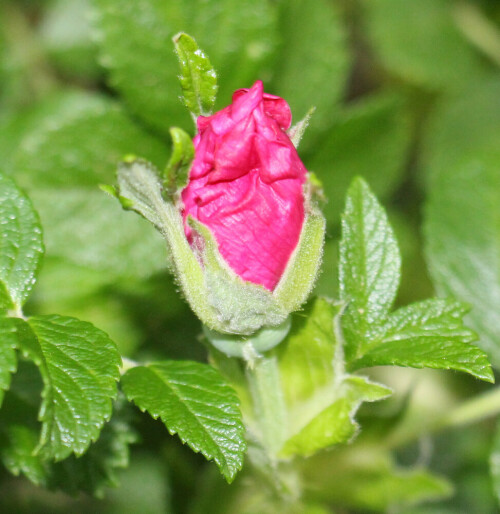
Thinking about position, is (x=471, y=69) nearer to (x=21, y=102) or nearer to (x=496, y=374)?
(x=496, y=374)

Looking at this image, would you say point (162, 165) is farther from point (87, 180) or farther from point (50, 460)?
point (50, 460)

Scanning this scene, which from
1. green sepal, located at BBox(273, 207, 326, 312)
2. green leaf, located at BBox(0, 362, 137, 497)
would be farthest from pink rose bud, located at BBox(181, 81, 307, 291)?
green leaf, located at BBox(0, 362, 137, 497)

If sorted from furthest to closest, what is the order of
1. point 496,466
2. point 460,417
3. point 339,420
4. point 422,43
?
point 422,43 → point 460,417 → point 496,466 → point 339,420

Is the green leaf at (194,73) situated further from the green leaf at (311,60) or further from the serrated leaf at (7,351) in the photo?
the green leaf at (311,60)

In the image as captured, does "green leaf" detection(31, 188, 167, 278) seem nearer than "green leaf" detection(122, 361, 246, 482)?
No

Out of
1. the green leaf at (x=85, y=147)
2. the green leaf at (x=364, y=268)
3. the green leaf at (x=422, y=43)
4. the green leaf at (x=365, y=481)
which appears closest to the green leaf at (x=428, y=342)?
the green leaf at (x=364, y=268)

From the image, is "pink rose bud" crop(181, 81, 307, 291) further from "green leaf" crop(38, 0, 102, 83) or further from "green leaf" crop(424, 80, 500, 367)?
"green leaf" crop(38, 0, 102, 83)

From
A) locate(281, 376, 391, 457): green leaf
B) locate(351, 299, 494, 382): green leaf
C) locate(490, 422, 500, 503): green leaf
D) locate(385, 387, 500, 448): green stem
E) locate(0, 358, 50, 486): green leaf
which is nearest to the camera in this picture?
locate(351, 299, 494, 382): green leaf

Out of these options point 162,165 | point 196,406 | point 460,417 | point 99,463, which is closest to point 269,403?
point 196,406
